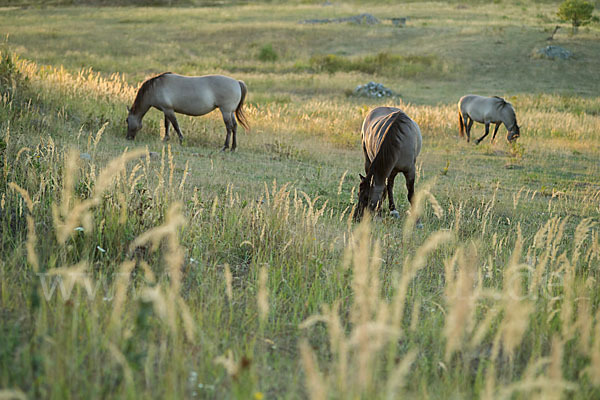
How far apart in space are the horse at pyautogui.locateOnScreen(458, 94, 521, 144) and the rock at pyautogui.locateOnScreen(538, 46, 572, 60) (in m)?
22.0

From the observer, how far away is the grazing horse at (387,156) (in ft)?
21.7

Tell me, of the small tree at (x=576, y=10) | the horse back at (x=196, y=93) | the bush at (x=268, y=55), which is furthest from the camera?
the small tree at (x=576, y=10)

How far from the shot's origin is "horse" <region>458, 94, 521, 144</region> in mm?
15633

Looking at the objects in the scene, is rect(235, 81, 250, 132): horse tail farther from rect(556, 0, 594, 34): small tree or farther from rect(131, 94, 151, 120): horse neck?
rect(556, 0, 594, 34): small tree

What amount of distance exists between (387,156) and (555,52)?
34.2 meters

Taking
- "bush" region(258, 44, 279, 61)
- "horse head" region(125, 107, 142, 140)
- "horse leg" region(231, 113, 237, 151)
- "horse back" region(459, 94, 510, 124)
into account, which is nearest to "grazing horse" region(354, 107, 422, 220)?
"horse leg" region(231, 113, 237, 151)

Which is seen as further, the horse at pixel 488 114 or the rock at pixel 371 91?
the rock at pixel 371 91

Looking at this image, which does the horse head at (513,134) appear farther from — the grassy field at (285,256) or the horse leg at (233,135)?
the horse leg at (233,135)

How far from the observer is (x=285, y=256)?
15.2 ft

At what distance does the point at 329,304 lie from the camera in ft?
12.5

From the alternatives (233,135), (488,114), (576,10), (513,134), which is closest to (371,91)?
(488,114)

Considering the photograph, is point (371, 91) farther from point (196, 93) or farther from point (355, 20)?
point (355, 20)

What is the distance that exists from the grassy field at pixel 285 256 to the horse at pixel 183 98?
464mm

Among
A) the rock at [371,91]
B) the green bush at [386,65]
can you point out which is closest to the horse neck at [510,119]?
the rock at [371,91]
